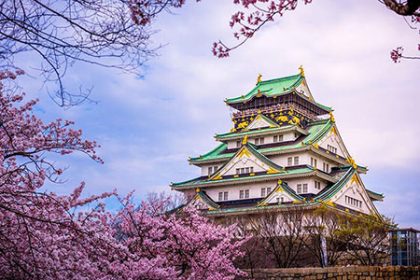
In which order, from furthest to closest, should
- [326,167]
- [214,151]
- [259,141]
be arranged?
[214,151] < [259,141] < [326,167]

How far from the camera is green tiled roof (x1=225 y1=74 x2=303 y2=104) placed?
46.1 metres

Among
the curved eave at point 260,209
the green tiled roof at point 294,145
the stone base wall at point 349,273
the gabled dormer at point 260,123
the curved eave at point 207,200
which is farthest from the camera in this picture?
the gabled dormer at point 260,123

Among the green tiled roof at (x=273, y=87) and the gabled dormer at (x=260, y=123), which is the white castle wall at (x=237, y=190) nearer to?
the gabled dormer at (x=260, y=123)

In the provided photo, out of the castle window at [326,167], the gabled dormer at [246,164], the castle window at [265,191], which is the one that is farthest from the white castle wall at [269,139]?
the castle window at [265,191]

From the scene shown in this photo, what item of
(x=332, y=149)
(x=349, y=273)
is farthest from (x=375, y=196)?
(x=349, y=273)

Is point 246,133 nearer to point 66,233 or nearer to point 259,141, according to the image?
point 259,141

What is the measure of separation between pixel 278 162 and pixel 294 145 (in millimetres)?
1702

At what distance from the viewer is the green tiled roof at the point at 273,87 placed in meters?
46.1

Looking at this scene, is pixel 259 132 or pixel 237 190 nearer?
pixel 237 190

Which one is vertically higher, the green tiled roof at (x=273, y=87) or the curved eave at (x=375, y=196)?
the green tiled roof at (x=273, y=87)

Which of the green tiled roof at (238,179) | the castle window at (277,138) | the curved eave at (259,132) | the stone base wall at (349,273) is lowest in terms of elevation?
the stone base wall at (349,273)

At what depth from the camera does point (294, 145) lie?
4175 centimetres

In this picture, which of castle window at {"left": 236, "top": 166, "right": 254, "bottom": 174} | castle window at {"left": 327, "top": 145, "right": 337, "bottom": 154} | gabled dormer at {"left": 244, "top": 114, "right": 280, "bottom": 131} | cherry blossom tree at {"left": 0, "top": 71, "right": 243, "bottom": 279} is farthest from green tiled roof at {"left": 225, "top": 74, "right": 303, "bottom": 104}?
cherry blossom tree at {"left": 0, "top": 71, "right": 243, "bottom": 279}

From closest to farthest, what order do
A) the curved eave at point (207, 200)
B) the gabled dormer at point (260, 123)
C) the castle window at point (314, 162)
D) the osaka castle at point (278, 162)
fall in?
the osaka castle at point (278, 162) < the curved eave at point (207, 200) < the castle window at point (314, 162) < the gabled dormer at point (260, 123)
